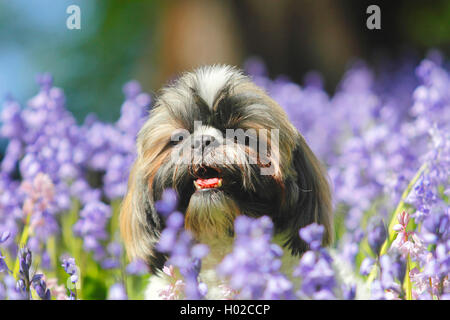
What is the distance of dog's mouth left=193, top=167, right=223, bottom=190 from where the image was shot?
2.48 metres

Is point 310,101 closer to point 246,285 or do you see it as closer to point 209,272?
point 209,272

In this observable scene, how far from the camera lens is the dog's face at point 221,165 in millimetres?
2467

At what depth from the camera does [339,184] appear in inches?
162

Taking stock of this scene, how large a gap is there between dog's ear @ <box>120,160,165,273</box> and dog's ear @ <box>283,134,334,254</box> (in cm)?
61

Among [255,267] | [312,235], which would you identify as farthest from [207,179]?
[255,267]

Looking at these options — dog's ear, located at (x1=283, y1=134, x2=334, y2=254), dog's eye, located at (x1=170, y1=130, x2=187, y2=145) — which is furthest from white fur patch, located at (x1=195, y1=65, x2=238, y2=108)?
dog's ear, located at (x1=283, y1=134, x2=334, y2=254)

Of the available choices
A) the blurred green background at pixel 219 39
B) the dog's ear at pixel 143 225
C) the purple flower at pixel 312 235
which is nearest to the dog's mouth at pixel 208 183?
the dog's ear at pixel 143 225

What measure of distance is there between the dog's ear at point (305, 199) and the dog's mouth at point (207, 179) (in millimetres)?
347

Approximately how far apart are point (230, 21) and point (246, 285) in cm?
604

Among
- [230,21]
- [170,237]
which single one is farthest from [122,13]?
[170,237]

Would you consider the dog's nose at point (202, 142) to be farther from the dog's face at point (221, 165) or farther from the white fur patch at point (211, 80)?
the white fur patch at point (211, 80)
